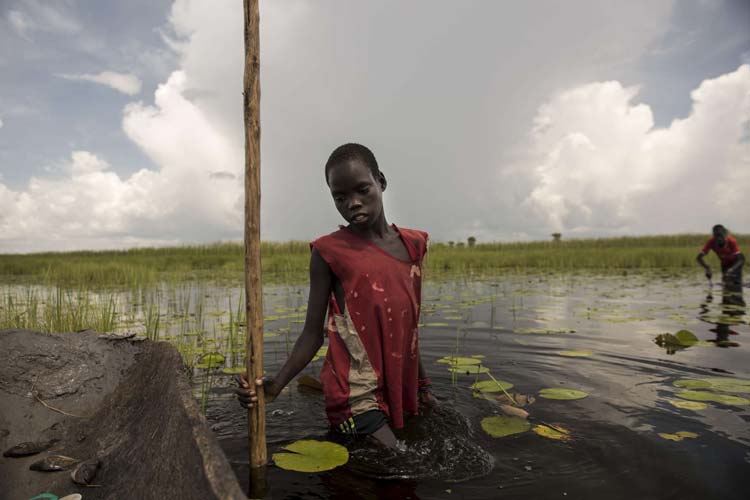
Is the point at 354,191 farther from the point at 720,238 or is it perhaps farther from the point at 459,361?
the point at 720,238

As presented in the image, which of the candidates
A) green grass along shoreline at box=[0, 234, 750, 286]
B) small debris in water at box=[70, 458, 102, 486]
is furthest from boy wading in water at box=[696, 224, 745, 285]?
small debris in water at box=[70, 458, 102, 486]

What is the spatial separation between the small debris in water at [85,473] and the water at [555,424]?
548 millimetres

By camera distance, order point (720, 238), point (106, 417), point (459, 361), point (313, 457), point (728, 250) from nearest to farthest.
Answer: point (313, 457) → point (106, 417) → point (459, 361) → point (720, 238) → point (728, 250)

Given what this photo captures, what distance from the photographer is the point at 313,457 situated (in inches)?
73.2

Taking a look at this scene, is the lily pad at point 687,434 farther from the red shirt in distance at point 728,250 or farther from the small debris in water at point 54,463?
the red shirt in distance at point 728,250

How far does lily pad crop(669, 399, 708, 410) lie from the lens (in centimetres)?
257

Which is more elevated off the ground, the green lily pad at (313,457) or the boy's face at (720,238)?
the boy's face at (720,238)

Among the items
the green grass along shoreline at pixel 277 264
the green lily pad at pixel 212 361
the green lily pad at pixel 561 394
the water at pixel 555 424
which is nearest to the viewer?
the water at pixel 555 424

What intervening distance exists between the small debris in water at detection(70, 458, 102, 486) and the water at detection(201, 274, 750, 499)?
0.55 m

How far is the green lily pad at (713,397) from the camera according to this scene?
262 centimetres

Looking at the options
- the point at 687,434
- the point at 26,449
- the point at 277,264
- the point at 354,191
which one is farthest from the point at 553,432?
the point at 277,264

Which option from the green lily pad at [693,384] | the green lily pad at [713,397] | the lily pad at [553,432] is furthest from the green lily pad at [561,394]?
the green lily pad at [693,384]

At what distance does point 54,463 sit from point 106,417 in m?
0.37

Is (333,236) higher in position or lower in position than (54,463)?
higher
